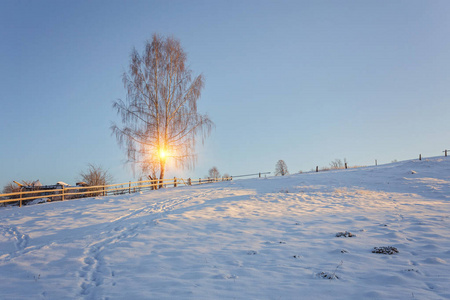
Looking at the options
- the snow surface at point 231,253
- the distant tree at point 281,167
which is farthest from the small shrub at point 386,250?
the distant tree at point 281,167

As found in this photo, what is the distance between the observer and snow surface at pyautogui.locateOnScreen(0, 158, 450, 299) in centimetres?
363

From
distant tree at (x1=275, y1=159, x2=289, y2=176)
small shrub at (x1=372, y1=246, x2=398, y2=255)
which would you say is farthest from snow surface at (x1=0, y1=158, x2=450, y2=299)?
distant tree at (x1=275, y1=159, x2=289, y2=176)

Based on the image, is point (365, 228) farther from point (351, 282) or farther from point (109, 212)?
point (109, 212)

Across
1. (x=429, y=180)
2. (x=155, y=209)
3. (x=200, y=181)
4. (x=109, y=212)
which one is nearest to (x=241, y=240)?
(x=155, y=209)

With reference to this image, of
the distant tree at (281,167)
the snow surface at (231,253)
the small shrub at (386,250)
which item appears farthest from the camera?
the distant tree at (281,167)

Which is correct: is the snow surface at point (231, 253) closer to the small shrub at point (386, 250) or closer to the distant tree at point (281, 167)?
the small shrub at point (386, 250)

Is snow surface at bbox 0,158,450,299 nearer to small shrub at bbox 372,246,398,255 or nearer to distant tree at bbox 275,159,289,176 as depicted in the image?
small shrub at bbox 372,246,398,255

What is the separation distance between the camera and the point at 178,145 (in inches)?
730

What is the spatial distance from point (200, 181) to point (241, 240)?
2351 centimetres

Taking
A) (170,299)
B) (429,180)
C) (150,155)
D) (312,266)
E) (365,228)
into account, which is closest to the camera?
(170,299)

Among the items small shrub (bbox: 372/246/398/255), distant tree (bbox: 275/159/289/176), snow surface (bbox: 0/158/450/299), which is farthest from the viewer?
distant tree (bbox: 275/159/289/176)

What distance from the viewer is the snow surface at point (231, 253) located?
3.63 metres

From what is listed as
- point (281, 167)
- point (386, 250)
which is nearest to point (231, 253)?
point (386, 250)

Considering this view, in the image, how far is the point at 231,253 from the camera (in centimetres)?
527
